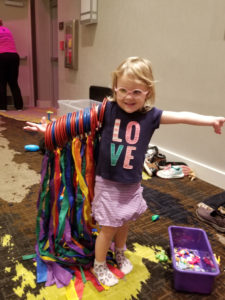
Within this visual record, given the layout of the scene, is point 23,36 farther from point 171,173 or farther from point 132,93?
point 132,93

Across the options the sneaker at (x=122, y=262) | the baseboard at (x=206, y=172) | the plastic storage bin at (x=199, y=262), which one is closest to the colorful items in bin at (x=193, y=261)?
the plastic storage bin at (x=199, y=262)

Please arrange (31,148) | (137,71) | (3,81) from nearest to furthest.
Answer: (137,71) < (31,148) < (3,81)

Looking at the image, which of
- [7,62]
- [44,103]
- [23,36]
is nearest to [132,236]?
[7,62]

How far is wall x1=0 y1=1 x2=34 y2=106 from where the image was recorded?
4.65m

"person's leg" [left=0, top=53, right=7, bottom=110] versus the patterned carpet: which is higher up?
"person's leg" [left=0, top=53, right=7, bottom=110]

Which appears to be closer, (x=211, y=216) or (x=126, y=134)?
(x=126, y=134)

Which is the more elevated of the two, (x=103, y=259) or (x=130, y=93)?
(x=130, y=93)

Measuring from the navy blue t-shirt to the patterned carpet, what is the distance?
0.50m

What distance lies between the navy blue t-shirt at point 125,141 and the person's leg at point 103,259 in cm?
26

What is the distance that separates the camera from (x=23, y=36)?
4.81 meters

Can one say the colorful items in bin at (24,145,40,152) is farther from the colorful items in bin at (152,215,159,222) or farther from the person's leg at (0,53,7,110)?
the person's leg at (0,53,7,110)

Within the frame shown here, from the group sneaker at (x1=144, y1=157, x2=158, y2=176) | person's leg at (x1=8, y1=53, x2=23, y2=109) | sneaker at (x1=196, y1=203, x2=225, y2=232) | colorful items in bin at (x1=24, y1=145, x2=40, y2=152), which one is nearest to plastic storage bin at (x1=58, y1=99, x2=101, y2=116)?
colorful items in bin at (x1=24, y1=145, x2=40, y2=152)

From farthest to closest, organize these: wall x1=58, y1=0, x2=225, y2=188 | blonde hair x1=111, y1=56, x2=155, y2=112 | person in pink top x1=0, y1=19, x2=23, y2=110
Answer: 1. person in pink top x1=0, y1=19, x2=23, y2=110
2. wall x1=58, y1=0, x2=225, y2=188
3. blonde hair x1=111, y1=56, x2=155, y2=112

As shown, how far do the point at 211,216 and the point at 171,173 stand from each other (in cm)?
63
